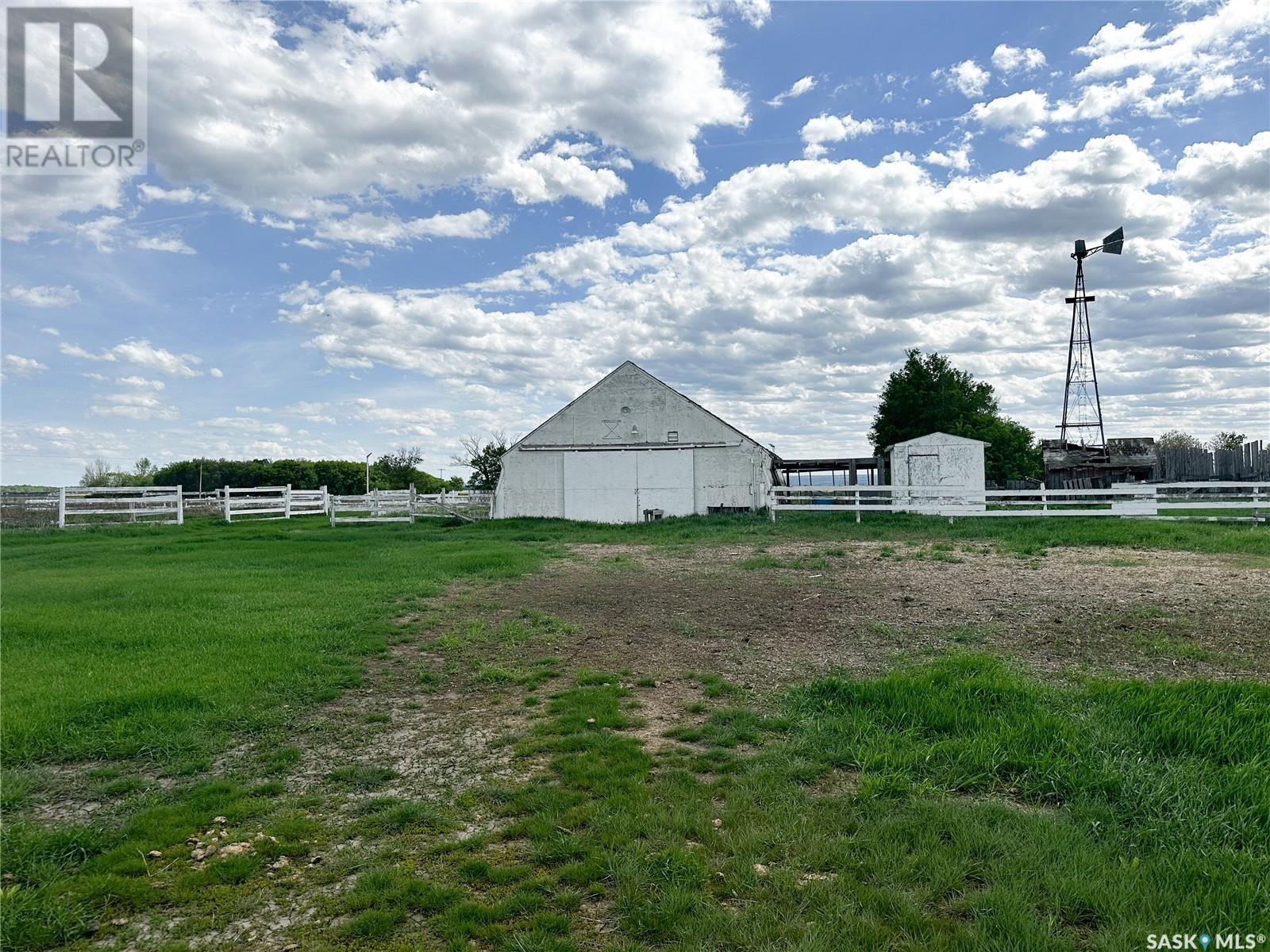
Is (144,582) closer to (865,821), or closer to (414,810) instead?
(414,810)

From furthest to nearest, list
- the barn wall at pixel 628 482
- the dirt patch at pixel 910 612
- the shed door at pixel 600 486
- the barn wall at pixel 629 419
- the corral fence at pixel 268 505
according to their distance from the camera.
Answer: the corral fence at pixel 268 505, the shed door at pixel 600 486, the barn wall at pixel 629 419, the barn wall at pixel 628 482, the dirt patch at pixel 910 612

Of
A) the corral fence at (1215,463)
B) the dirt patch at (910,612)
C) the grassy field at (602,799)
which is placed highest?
the corral fence at (1215,463)

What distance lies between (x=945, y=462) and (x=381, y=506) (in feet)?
74.5

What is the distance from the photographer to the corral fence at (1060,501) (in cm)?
1972

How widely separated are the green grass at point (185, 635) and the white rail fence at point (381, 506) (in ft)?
34.2

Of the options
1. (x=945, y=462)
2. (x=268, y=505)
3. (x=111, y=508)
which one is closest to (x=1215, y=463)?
(x=945, y=462)

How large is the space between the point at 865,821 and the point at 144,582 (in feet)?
42.9

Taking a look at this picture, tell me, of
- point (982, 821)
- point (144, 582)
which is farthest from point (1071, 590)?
point (144, 582)

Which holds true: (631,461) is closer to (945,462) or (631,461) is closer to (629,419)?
(629,419)

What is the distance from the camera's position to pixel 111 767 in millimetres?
4961

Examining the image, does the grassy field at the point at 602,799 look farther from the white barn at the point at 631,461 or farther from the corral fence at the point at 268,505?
the corral fence at the point at 268,505

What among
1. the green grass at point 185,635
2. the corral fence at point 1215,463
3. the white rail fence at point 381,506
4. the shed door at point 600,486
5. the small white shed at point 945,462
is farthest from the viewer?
the white rail fence at point 381,506

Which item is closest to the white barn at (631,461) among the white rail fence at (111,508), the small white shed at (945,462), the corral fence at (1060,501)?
the corral fence at (1060,501)

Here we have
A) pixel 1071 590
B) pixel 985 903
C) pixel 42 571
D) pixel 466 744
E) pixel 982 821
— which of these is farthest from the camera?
A: pixel 42 571
